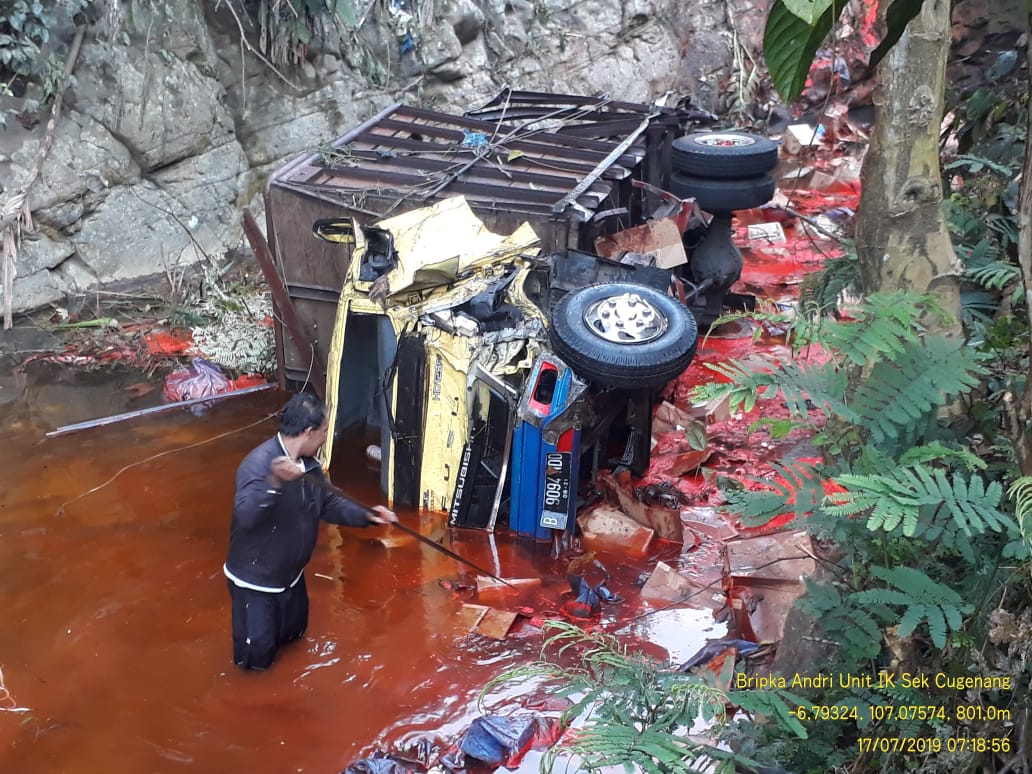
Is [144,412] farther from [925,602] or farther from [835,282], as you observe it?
[925,602]

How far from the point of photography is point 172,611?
5.09 meters

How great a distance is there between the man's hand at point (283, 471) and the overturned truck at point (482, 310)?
172 centimetres

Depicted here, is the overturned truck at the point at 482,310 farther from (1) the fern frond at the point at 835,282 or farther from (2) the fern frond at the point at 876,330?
(2) the fern frond at the point at 876,330

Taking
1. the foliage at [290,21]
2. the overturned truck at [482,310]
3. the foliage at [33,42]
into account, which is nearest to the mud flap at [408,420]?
the overturned truck at [482,310]

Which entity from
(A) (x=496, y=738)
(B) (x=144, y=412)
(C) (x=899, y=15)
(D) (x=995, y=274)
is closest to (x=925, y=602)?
(C) (x=899, y=15)

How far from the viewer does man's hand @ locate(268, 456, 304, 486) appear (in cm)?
394

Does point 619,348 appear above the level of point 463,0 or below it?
Result: below

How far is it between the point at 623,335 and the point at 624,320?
111 mm

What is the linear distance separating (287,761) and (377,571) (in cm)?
155

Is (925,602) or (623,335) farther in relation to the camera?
(623,335)

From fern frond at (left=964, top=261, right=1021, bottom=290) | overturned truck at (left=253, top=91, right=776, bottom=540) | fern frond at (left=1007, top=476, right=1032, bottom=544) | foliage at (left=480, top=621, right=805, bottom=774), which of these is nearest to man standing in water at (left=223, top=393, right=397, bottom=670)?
overturned truck at (left=253, top=91, right=776, bottom=540)

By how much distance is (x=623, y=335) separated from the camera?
17.4 ft

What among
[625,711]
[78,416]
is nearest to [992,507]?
[625,711]

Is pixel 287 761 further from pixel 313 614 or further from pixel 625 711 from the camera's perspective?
pixel 625 711
